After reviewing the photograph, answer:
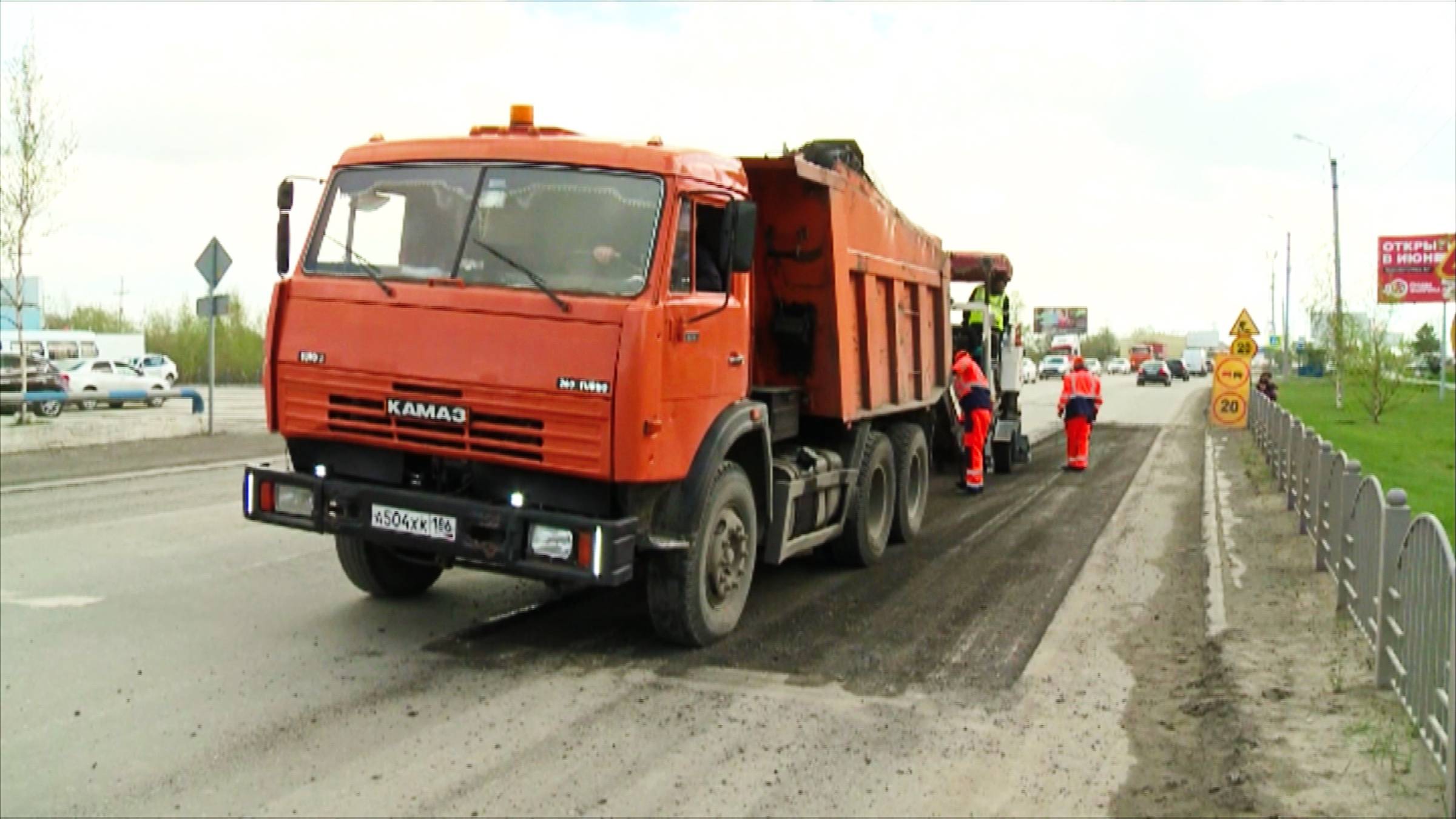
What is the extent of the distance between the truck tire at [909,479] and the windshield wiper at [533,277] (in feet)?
16.7

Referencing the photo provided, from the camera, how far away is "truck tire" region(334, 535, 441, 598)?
8492 millimetres

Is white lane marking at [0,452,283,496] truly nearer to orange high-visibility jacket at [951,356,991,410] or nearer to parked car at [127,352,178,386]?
orange high-visibility jacket at [951,356,991,410]

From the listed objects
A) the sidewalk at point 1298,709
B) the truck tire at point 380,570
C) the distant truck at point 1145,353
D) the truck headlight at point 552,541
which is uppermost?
the distant truck at point 1145,353

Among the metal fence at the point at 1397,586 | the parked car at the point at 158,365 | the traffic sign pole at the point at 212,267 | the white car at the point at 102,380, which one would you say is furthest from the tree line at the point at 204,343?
the metal fence at the point at 1397,586

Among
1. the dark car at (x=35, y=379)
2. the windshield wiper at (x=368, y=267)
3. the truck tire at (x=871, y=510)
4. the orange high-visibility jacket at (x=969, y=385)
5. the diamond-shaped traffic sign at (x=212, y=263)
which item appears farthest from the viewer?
the dark car at (x=35, y=379)

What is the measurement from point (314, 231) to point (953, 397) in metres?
9.69

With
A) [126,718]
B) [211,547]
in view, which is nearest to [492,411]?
[126,718]

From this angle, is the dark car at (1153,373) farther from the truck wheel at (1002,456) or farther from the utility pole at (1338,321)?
the truck wheel at (1002,456)

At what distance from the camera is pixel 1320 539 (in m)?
10.5

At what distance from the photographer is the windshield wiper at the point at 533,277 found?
6.80 metres

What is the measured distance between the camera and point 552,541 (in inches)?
268

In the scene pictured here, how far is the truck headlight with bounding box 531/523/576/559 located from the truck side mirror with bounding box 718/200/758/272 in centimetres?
173

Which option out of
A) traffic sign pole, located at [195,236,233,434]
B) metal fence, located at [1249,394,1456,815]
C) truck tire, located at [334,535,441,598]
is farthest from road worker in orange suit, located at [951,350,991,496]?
traffic sign pole, located at [195,236,233,434]

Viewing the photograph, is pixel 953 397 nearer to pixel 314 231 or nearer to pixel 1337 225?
pixel 314 231
